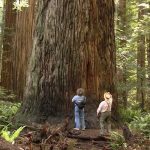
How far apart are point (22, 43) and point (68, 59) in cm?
713

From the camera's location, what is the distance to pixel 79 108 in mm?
9523

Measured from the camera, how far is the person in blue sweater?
945 centimetres

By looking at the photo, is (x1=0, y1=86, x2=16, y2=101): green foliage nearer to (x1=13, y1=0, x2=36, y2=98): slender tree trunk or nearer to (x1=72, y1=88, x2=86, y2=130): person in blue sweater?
(x1=13, y1=0, x2=36, y2=98): slender tree trunk

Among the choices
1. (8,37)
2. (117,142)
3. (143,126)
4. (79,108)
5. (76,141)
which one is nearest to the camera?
(117,142)

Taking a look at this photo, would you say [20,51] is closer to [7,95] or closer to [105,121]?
[7,95]

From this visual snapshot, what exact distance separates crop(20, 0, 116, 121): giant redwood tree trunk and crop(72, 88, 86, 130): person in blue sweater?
40cm

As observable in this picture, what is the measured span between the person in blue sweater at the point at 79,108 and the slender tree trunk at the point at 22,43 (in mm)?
7445

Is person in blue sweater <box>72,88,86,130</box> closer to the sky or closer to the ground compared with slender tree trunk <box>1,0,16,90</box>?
closer to the ground

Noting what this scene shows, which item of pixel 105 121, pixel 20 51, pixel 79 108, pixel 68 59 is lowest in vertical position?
pixel 105 121

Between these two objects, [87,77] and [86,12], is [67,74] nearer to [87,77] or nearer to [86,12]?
[87,77]

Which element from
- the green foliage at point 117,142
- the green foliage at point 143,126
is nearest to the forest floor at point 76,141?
the green foliage at point 117,142

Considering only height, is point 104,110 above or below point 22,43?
below

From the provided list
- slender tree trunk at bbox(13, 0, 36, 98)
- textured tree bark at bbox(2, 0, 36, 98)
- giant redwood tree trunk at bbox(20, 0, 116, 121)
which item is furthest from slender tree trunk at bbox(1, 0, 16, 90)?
giant redwood tree trunk at bbox(20, 0, 116, 121)

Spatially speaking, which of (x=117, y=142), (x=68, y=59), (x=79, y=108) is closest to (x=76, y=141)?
(x=117, y=142)
